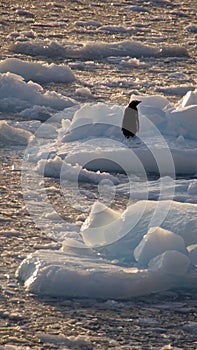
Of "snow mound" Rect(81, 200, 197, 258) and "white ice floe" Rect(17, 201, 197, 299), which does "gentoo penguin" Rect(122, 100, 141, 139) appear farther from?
"white ice floe" Rect(17, 201, 197, 299)

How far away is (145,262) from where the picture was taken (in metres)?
4.57

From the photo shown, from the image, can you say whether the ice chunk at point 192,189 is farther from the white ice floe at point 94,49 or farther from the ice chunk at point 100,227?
the white ice floe at point 94,49

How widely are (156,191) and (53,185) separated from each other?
646 millimetres

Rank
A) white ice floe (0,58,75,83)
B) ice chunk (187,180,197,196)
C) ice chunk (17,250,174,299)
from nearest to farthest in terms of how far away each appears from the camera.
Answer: ice chunk (17,250,174,299), ice chunk (187,180,197,196), white ice floe (0,58,75,83)

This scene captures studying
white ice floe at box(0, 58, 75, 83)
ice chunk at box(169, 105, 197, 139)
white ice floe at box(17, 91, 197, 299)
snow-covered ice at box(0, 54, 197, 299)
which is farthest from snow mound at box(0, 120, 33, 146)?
white ice floe at box(0, 58, 75, 83)

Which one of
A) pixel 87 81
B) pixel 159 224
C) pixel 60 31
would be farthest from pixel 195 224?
pixel 60 31

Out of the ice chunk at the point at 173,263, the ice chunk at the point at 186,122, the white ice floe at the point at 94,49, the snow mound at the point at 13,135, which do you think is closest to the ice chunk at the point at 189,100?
the ice chunk at the point at 186,122

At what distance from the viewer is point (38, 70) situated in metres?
8.86

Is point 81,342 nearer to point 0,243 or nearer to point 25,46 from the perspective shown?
point 0,243

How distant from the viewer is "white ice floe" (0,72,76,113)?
25.2 ft

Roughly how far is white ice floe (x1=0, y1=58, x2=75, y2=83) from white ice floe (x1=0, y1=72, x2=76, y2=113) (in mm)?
641

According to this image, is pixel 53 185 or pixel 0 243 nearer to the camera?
pixel 0 243

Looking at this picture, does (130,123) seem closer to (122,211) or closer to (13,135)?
(13,135)

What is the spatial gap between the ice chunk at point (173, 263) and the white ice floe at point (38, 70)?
14.4 ft
